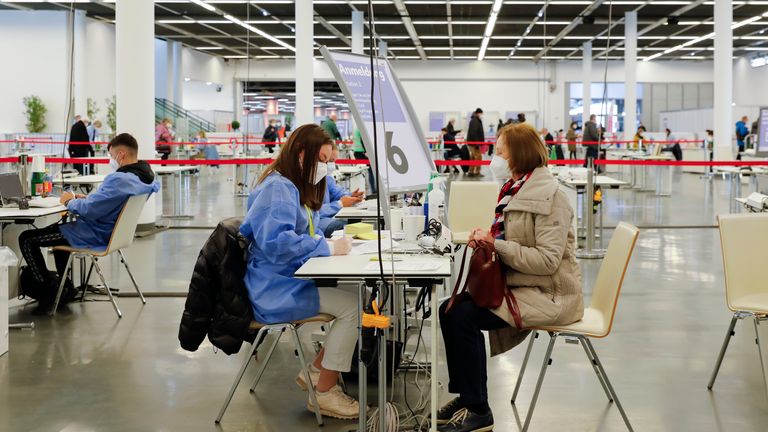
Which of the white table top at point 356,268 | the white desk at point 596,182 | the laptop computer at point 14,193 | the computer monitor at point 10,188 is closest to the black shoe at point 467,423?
the white table top at point 356,268

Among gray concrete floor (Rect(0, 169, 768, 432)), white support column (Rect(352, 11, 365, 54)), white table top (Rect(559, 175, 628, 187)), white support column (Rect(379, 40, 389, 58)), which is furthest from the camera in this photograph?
white support column (Rect(379, 40, 389, 58))

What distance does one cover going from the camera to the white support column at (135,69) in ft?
29.0

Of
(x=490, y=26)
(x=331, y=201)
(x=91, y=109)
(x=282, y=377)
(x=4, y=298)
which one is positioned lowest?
(x=282, y=377)

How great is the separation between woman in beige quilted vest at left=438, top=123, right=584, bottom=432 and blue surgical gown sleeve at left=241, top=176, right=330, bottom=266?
1.88ft

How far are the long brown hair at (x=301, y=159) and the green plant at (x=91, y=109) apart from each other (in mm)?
17764

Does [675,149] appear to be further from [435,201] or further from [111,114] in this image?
[435,201]

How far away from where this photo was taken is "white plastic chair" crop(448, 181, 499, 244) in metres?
5.84

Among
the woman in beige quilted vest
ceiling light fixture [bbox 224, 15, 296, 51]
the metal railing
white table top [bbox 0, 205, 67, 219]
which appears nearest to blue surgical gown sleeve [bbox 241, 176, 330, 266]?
the woman in beige quilted vest

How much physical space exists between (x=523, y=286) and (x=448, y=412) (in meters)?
0.55

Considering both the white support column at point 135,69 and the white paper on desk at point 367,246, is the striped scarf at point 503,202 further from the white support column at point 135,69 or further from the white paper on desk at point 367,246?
the white support column at point 135,69

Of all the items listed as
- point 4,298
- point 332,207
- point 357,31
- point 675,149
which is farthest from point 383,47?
point 4,298

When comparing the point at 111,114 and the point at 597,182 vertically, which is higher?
the point at 111,114

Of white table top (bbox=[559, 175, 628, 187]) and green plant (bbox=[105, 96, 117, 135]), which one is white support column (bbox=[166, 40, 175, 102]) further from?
white table top (bbox=[559, 175, 628, 187])

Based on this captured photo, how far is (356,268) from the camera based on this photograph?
9.52 ft
